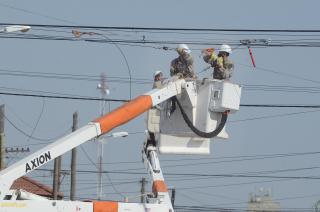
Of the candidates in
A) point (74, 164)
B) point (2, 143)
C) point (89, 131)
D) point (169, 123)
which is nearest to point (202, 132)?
point (169, 123)

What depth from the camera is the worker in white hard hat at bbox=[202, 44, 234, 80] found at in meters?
16.4

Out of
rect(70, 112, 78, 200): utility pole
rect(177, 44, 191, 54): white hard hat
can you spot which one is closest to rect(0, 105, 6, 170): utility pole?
rect(70, 112, 78, 200): utility pole

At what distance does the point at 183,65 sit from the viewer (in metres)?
16.5

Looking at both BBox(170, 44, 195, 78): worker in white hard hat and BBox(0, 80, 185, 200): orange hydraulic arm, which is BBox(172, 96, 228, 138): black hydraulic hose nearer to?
BBox(0, 80, 185, 200): orange hydraulic arm

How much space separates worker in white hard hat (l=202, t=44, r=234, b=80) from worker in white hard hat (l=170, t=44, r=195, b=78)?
0.37 meters

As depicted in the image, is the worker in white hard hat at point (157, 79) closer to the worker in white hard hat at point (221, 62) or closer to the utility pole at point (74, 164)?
the worker in white hard hat at point (221, 62)

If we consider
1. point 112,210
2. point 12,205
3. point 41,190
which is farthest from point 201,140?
point 41,190

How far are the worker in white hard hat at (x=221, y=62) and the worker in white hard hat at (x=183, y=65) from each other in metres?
0.37

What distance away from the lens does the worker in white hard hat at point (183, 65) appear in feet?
54.0

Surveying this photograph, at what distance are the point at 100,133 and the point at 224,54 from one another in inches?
127

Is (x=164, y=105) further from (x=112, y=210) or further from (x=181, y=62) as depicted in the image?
(x=112, y=210)

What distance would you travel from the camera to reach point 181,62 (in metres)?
16.6

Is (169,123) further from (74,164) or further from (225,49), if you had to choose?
(74,164)

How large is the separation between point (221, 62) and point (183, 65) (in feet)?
2.32
